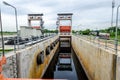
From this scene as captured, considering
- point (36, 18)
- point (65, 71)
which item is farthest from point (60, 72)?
point (36, 18)

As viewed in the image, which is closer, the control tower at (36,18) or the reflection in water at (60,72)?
the reflection in water at (60,72)

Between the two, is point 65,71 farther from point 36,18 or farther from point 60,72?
point 36,18

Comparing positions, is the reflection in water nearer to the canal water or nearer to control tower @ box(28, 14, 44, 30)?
the canal water

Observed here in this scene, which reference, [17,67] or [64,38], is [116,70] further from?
[64,38]

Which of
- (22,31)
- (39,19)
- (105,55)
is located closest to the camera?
(105,55)

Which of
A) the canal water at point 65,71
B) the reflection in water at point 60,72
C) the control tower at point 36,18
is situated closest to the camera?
the canal water at point 65,71

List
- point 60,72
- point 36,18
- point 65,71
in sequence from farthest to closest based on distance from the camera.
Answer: point 36,18
point 65,71
point 60,72

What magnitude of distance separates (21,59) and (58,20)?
40812 millimetres

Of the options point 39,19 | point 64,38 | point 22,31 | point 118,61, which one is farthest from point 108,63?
point 64,38

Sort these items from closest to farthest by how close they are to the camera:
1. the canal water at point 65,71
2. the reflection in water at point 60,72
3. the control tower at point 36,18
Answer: the canal water at point 65,71 < the reflection in water at point 60,72 < the control tower at point 36,18

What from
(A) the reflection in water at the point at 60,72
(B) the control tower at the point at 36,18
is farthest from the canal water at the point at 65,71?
(B) the control tower at the point at 36,18

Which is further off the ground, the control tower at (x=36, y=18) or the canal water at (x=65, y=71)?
the control tower at (x=36, y=18)

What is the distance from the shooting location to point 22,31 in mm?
20828

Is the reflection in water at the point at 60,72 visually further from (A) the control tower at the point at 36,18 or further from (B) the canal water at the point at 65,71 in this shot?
(A) the control tower at the point at 36,18
